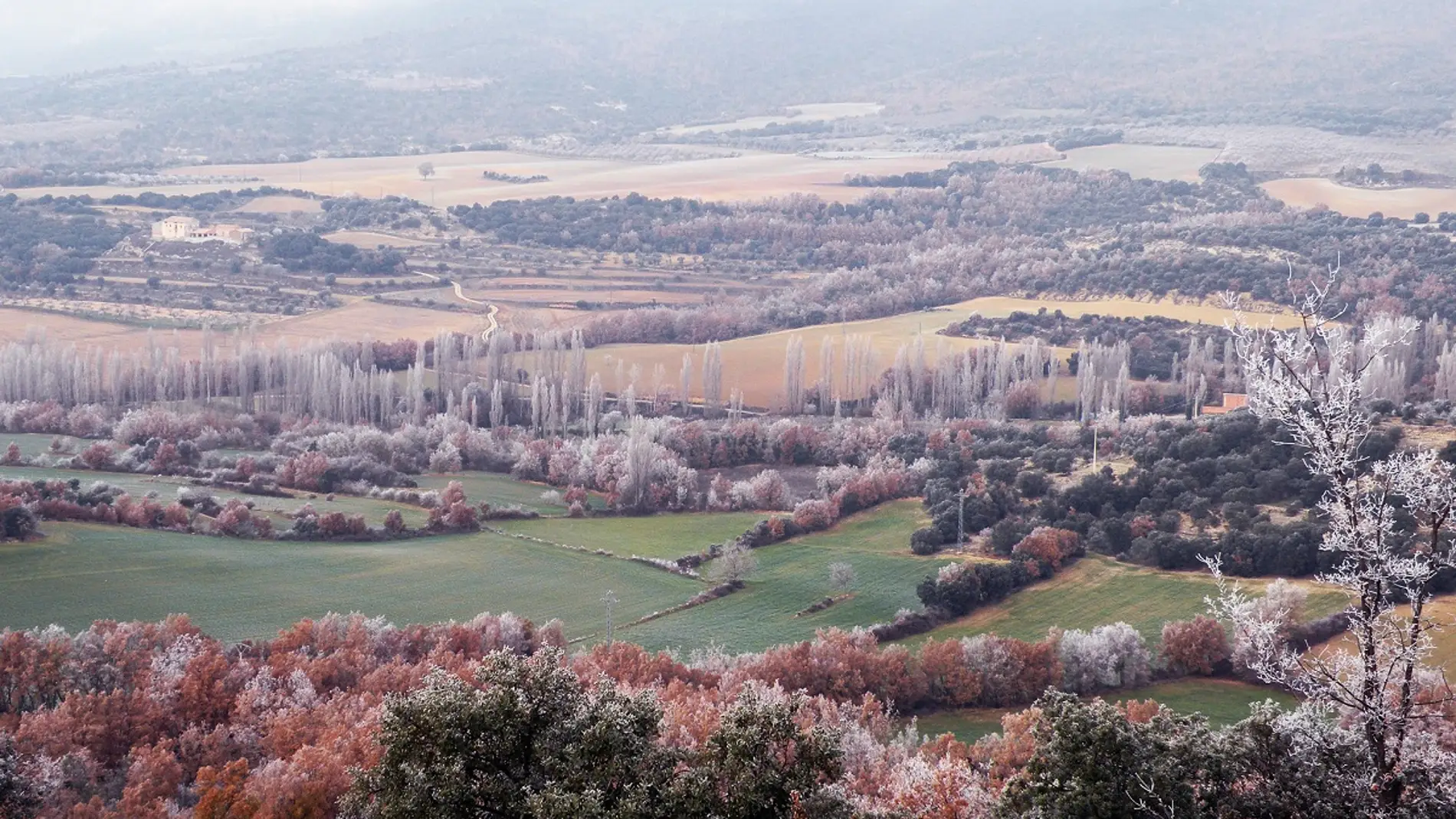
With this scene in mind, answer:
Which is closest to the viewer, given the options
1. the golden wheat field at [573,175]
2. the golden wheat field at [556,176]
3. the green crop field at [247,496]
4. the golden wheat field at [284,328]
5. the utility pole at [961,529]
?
the utility pole at [961,529]

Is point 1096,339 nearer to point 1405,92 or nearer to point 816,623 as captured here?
point 816,623

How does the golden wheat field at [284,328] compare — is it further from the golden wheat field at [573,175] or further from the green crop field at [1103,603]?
the green crop field at [1103,603]

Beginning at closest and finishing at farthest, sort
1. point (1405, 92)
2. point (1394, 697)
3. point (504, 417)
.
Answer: point (1394, 697), point (504, 417), point (1405, 92)

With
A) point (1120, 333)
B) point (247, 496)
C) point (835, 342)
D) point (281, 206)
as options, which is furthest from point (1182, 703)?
point (281, 206)

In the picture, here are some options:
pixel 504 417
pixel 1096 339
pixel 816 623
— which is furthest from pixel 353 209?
pixel 816 623

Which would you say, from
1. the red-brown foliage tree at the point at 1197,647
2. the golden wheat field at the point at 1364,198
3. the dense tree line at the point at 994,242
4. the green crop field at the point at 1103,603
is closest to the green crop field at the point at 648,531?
the green crop field at the point at 1103,603

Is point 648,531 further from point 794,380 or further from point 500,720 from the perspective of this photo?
point 500,720
